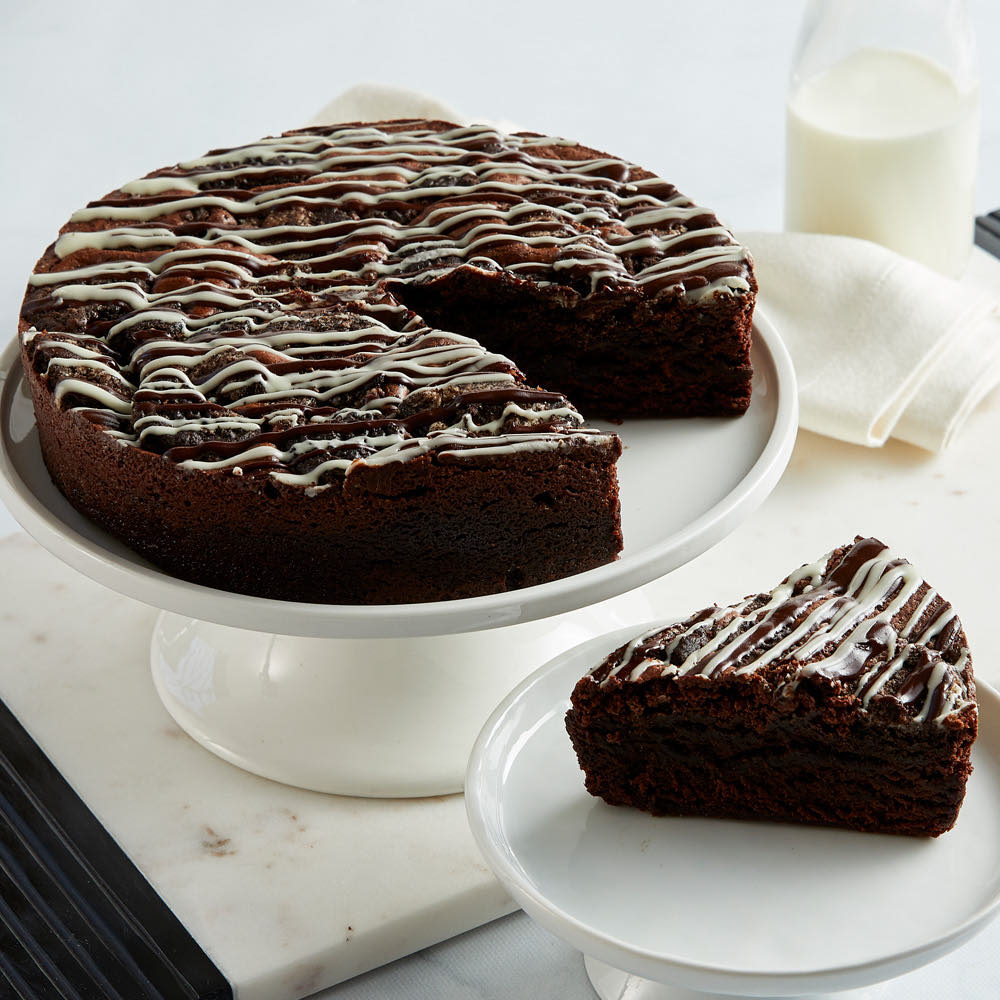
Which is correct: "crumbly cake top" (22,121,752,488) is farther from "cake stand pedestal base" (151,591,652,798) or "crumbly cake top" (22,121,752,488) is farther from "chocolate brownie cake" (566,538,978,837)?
"cake stand pedestal base" (151,591,652,798)

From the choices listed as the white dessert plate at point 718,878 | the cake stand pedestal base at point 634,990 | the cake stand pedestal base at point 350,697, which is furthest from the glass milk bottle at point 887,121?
the cake stand pedestal base at point 634,990

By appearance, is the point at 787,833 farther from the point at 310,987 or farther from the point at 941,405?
the point at 941,405

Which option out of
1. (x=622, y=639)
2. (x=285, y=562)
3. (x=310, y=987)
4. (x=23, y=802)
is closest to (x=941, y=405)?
(x=622, y=639)

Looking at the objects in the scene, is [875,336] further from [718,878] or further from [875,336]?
[718,878]

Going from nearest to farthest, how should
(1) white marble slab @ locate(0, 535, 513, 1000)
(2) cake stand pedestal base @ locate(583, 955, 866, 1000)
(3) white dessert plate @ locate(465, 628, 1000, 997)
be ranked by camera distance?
1. (3) white dessert plate @ locate(465, 628, 1000, 997)
2. (2) cake stand pedestal base @ locate(583, 955, 866, 1000)
3. (1) white marble slab @ locate(0, 535, 513, 1000)

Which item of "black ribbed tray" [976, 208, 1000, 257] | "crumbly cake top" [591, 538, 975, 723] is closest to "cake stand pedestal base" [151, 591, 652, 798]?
"crumbly cake top" [591, 538, 975, 723]

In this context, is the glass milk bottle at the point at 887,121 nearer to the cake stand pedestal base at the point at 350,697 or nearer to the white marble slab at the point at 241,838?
the cake stand pedestal base at the point at 350,697
